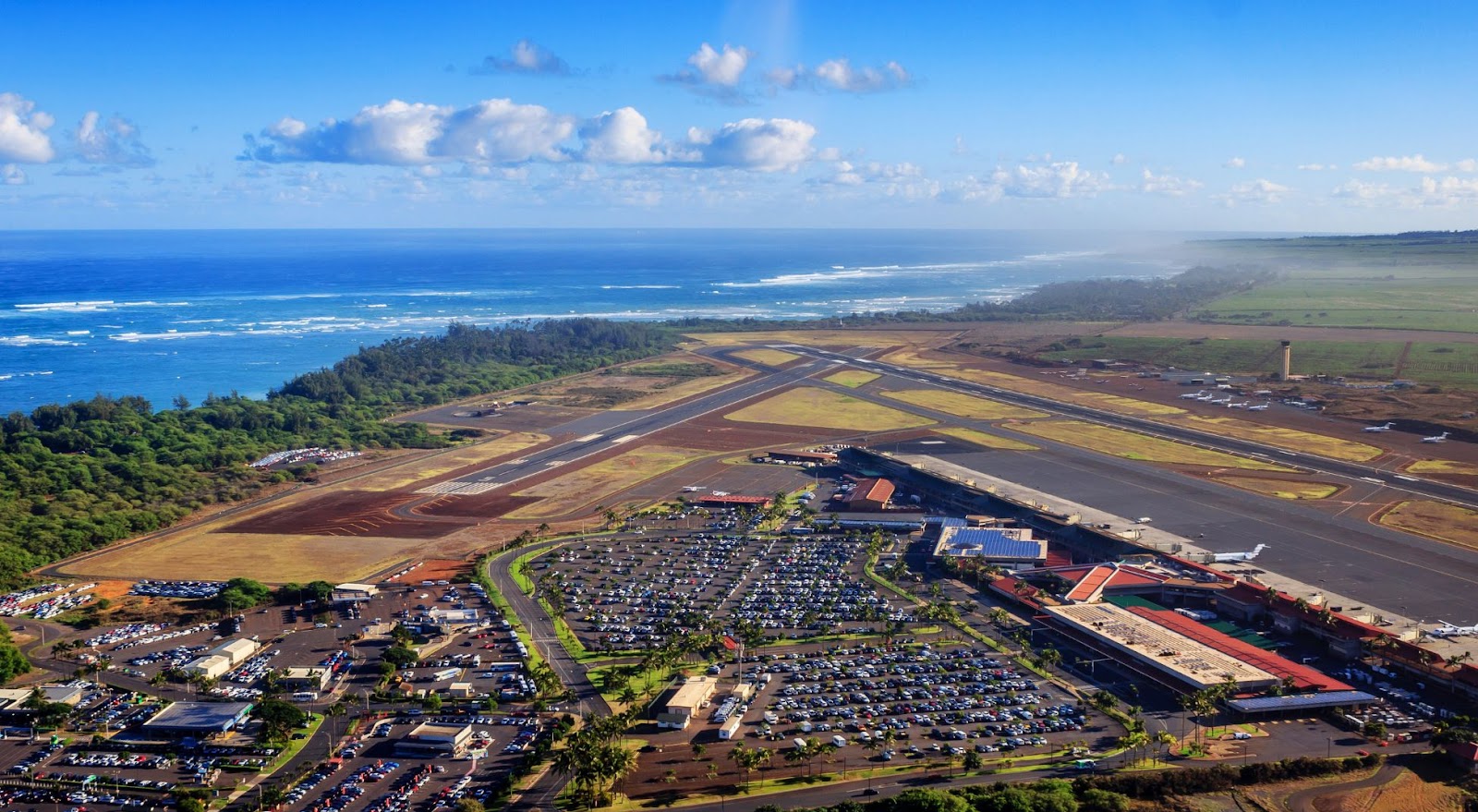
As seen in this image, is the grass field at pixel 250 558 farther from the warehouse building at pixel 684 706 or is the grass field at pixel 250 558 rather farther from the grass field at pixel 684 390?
the grass field at pixel 684 390

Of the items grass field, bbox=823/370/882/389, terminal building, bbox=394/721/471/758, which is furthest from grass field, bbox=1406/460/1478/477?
terminal building, bbox=394/721/471/758

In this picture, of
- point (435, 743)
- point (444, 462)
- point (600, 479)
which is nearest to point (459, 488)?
point (444, 462)

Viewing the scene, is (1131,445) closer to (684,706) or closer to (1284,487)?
(1284,487)

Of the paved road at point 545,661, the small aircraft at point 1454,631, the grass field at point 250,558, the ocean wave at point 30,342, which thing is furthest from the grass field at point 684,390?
the ocean wave at point 30,342

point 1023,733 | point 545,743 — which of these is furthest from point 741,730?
point 1023,733

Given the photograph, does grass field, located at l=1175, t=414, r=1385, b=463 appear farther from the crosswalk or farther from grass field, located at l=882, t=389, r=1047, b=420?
the crosswalk

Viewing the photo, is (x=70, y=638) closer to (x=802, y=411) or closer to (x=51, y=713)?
(x=51, y=713)
